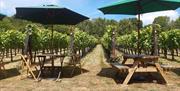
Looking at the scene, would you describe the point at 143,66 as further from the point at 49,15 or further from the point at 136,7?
the point at 49,15

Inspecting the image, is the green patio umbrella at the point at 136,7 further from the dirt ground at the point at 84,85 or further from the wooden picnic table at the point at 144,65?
the dirt ground at the point at 84,85

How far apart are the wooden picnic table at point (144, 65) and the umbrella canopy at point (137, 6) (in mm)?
1655

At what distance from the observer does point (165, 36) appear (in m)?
29.2

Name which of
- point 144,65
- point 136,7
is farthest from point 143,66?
point 136,7

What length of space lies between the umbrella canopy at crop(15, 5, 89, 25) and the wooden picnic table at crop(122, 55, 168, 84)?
3.01 metres

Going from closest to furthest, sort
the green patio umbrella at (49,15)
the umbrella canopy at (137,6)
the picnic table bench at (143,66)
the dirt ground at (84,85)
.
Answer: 1. the dirt ground at (84,85)
2. the picnic table bench at (143,66)
3. the umbrella canopy at (137,6)
4. the green patio umbrella at (49,15)

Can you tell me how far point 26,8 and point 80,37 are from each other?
2296cm

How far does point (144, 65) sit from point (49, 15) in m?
4.16

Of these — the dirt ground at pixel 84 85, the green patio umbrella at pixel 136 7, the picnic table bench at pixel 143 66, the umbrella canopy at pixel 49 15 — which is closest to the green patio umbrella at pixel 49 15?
the umbrella canopy at pixel 49 15

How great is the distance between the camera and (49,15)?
13.1 m

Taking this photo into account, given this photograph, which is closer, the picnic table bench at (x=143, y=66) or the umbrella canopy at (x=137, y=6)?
the picnic table bench at (x=143, y=66)

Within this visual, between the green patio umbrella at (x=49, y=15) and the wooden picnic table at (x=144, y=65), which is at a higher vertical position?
the green patio umbrella at (x=49, y=15)

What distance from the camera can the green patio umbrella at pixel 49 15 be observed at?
11.9 metres

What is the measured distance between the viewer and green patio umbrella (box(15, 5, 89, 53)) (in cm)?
1188
